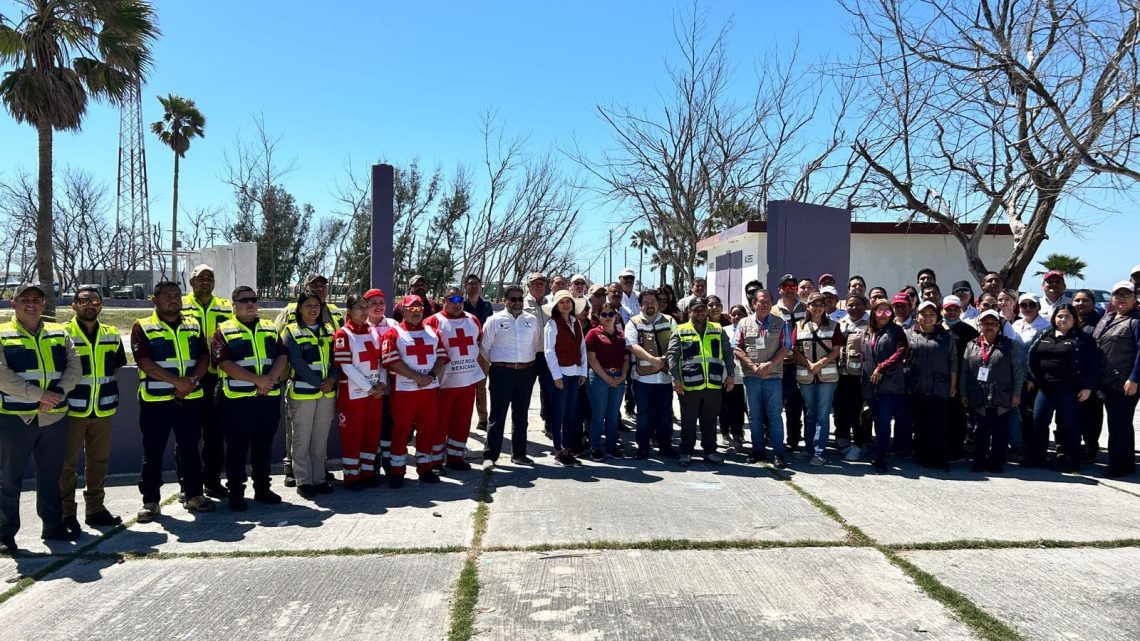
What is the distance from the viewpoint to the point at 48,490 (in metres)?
4.79

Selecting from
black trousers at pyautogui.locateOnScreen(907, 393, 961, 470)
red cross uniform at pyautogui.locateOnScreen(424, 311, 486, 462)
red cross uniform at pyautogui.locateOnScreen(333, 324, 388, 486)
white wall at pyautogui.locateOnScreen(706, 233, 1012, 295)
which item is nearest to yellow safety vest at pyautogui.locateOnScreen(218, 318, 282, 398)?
red cross uniform at pyautogui.locateOnScreen(333, 324, 388, 486)

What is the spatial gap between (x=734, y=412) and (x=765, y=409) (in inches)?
27.6

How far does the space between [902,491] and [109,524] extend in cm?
597

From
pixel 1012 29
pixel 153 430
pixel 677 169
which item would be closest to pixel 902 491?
pixel 153 430

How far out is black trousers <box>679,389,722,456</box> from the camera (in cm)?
698

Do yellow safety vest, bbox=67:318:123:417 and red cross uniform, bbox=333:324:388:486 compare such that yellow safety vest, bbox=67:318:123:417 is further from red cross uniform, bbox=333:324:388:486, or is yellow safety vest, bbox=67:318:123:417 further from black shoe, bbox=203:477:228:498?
red cross uniform, bbox=333:324:388:486

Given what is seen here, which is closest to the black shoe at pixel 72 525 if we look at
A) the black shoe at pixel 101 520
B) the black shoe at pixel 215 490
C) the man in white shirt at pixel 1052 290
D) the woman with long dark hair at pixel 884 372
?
the black shoe at pixel 101 520

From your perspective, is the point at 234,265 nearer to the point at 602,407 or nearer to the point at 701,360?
the point at 602,407

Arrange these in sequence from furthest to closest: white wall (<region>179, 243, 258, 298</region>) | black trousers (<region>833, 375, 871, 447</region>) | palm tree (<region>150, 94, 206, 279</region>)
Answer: palm tree (<region>150, 94, 206, 279</region>), white wall (<region>179, 243, 258, 298</region>), black trousers (<region>833, 375, 871, 447</region>)

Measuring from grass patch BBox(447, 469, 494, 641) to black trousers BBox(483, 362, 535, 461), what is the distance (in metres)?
1.36

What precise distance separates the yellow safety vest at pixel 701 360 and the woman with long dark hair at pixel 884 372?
144 centimetres

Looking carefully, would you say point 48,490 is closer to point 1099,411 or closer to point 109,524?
point 109,524

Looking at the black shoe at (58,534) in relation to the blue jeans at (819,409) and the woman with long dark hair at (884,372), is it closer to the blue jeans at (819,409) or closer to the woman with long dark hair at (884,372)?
the blue jeans at (819,409)

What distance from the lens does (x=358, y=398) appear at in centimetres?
595
